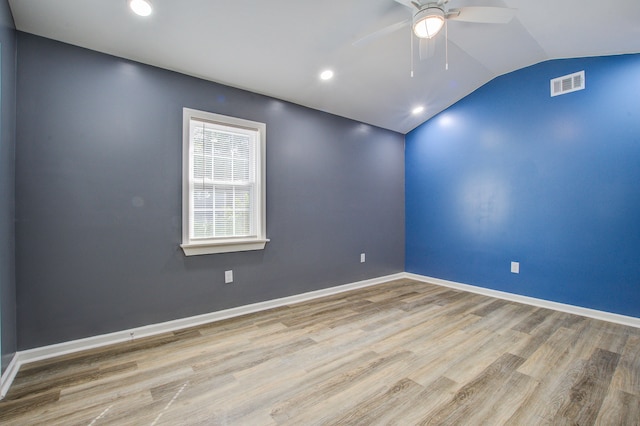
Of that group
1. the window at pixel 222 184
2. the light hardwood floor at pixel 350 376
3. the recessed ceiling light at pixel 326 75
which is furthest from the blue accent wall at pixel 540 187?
the window at pixel 222 184

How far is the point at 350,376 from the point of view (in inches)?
72.3

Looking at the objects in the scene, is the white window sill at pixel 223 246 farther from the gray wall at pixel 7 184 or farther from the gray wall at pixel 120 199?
the gray wall at pixel 7 184

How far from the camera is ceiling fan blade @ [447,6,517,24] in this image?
1893mm

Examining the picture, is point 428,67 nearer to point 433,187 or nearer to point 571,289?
point 433,187

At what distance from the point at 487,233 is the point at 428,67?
227cm

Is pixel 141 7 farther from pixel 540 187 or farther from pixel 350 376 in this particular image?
pixel 540 187

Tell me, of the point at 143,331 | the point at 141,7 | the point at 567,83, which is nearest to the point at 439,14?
the point at 141,7

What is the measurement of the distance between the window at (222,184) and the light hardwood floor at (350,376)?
34.2 inches

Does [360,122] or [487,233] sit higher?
[360,122]

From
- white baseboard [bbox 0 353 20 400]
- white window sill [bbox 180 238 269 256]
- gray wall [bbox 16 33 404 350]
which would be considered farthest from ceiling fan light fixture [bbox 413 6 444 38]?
white baseboard [bbox 0 353 20 400]

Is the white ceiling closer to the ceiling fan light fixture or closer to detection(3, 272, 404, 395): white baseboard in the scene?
the ceiling fan light fixture

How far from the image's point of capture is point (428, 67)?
10.4ft

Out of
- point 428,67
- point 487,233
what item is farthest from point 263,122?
point 487,233

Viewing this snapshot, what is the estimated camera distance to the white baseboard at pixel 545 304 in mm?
2703
